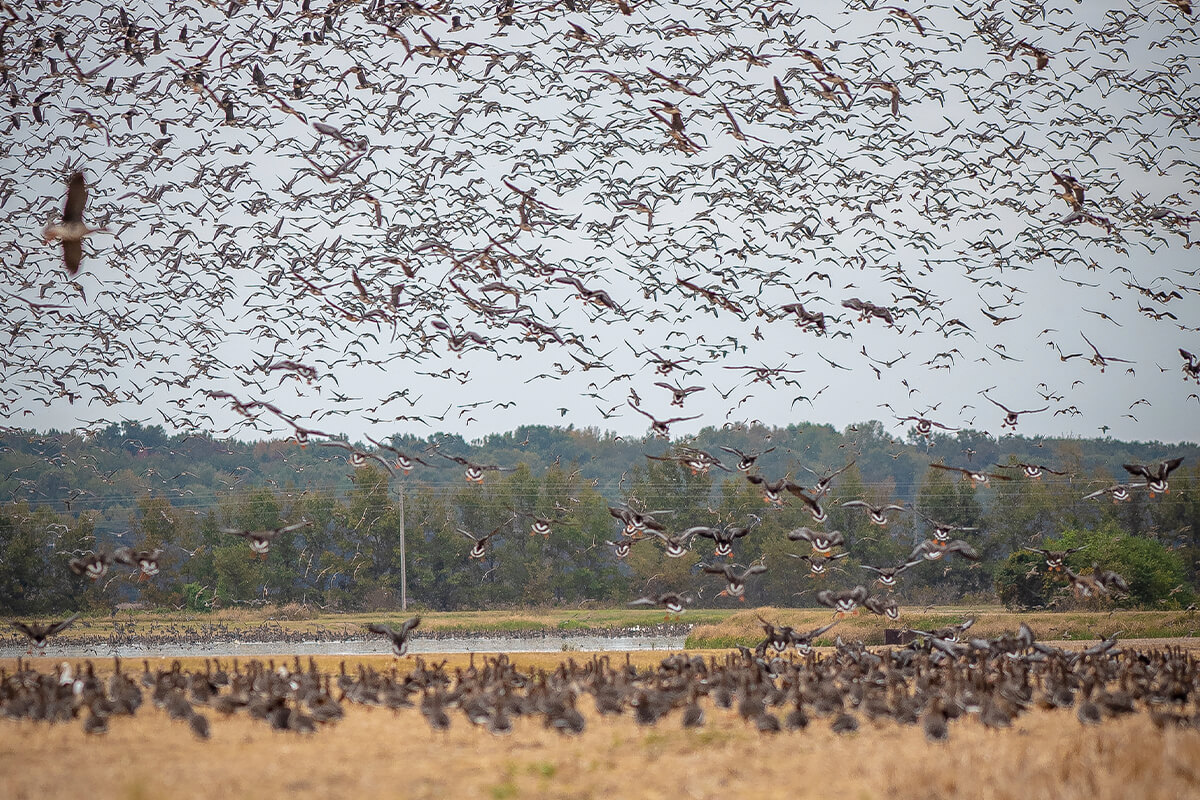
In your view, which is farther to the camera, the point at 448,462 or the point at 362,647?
the point at 448,462

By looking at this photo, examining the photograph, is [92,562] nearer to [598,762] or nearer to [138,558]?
[138,558]

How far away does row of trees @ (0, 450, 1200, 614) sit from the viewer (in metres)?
94.6

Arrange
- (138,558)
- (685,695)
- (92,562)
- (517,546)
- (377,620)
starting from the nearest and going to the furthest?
(685,695)
(92,562)
(138,558)
(377,620)
(517,546)

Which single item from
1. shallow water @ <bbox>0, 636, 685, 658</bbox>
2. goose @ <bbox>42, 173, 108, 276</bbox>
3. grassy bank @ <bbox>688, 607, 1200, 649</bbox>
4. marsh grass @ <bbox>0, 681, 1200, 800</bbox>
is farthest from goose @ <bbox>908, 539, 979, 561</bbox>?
shallow water @ <bbox>0, 636, 685, 658</bbox>

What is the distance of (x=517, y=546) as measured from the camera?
338ft

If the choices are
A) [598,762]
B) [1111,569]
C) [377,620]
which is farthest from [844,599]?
[377,620]

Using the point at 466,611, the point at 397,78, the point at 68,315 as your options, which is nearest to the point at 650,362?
the point at 397,78

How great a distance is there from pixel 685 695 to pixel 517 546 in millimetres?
79002

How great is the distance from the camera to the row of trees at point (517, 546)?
94.6 metres

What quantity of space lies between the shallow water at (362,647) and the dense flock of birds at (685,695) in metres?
Result: 29.3

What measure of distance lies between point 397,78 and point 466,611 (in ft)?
211

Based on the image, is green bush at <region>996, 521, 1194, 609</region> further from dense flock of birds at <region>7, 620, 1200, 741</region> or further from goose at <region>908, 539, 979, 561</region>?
dense flock of birds at <region>7, 620, 1200, 741</region>

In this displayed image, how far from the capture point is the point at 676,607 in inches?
1215

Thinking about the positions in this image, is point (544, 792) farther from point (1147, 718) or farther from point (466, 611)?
point (466, 611)
